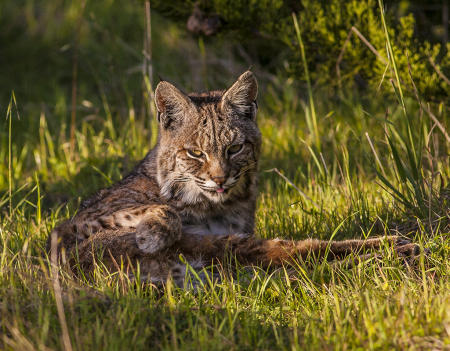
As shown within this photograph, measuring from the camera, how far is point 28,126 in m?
7.84

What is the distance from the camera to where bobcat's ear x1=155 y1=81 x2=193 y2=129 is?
4.17 metres

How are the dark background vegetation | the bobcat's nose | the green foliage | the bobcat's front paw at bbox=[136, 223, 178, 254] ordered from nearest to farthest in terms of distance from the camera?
the bobcat's front paw at bbox=[136, 223, 178, 254]
the bobcat's nose
the green foliage
the dark background vegetation

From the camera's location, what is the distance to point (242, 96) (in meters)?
4.26

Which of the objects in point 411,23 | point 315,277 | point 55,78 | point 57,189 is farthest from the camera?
point 55,78

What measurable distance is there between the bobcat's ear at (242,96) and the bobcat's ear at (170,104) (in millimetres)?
257

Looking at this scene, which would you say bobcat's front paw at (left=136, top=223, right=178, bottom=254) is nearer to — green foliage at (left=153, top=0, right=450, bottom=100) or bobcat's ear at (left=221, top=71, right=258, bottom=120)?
bobcat's ear at (left=221, top=71, right=258, bottom=120)

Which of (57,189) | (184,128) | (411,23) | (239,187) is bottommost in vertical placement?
(57,189)

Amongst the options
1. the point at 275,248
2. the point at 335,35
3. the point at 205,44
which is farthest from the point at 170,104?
the point at 205,44

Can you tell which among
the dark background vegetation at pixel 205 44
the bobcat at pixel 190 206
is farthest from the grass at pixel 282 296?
the dark background vegetation at pixel 205 44

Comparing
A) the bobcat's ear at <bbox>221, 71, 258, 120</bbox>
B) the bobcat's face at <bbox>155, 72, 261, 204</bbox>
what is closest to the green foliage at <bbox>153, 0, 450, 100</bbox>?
the bobcat's ear at <bbox>221, 71, 258, 120</bbox>

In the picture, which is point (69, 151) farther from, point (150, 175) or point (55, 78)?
point (55, 78)

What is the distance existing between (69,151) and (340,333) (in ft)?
14.9

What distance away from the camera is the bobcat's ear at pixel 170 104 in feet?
13.7

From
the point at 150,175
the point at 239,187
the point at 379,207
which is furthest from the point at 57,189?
the point at 379,207
